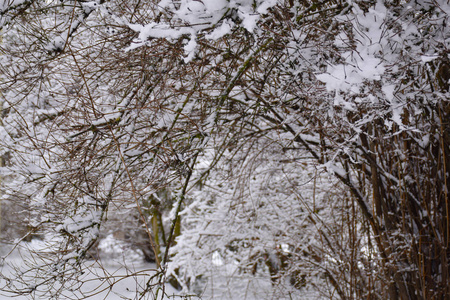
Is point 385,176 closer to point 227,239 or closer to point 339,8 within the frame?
point 339,8

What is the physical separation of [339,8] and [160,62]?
1.52m

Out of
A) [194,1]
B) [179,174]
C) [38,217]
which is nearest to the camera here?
[194,1]

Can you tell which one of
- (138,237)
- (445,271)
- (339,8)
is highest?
(138,237)

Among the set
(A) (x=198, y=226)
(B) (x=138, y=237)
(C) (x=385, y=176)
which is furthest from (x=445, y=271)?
(B) (x=138, y=237)

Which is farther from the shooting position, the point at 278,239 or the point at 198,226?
the point at 198,226

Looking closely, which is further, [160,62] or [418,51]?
[160,62]

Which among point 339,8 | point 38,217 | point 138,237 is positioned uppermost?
point 138,237

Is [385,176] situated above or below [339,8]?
below

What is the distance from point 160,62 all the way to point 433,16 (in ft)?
6.78

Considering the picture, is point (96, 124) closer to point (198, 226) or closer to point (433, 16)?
point (433, 16)

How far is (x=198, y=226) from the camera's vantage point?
892 centimetres

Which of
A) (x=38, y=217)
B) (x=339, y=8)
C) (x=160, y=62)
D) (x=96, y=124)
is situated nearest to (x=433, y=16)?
(x=339, y=8)

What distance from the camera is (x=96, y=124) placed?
2988 mm

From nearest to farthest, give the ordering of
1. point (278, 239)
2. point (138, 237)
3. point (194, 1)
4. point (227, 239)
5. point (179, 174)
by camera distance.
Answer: point (194, 1), point (179, 174), point (278, 239), point (227, 239), point (138, 237)
